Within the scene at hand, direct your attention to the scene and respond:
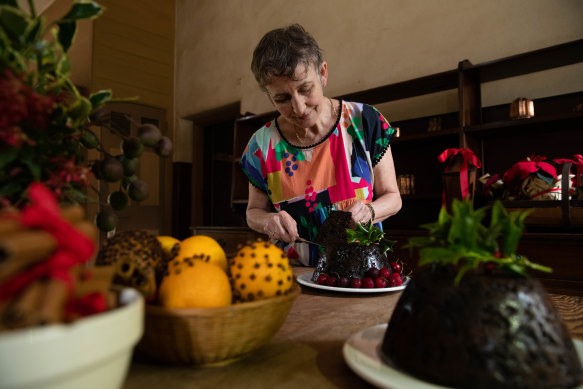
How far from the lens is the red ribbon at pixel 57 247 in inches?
11.6

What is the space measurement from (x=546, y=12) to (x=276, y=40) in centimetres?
242

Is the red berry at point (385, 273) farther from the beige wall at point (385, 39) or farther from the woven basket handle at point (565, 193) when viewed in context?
the beige wall at point (385, 39)

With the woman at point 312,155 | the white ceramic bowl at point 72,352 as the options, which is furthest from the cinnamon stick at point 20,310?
the woman at point 312,155

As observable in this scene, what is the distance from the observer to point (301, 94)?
5.55 feet

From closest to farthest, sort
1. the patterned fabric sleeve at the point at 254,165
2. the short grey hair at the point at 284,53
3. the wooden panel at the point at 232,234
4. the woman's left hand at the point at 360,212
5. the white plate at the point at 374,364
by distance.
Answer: the white plate at the point at 374,364
the woman's left hand at the point at 360,212
the short grey hair at the point at 284,53
the patterned fabric sleeve at the point at 254,165
the wooden panel at the point at 232,234

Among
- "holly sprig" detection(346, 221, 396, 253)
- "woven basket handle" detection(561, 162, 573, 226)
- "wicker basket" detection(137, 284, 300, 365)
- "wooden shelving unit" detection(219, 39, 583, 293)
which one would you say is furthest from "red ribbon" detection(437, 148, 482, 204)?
"wicker basket" detection(137, 284, 300, 365)

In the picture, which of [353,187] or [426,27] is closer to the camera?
[353,187]

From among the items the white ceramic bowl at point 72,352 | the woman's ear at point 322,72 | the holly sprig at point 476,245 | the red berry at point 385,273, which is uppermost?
the woman's ear at point 322,72

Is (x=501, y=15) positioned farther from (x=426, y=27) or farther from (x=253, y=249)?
(x=253, y=249)

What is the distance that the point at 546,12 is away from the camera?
2844 mm

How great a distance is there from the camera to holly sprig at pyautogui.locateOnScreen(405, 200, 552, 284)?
46 centimetres

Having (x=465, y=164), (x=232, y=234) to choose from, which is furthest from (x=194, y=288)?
(x=232, y=234)

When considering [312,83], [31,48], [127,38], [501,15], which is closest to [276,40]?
[312,83]

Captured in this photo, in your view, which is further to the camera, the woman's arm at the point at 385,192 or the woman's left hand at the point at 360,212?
the woman's arm at the point at 385,192
